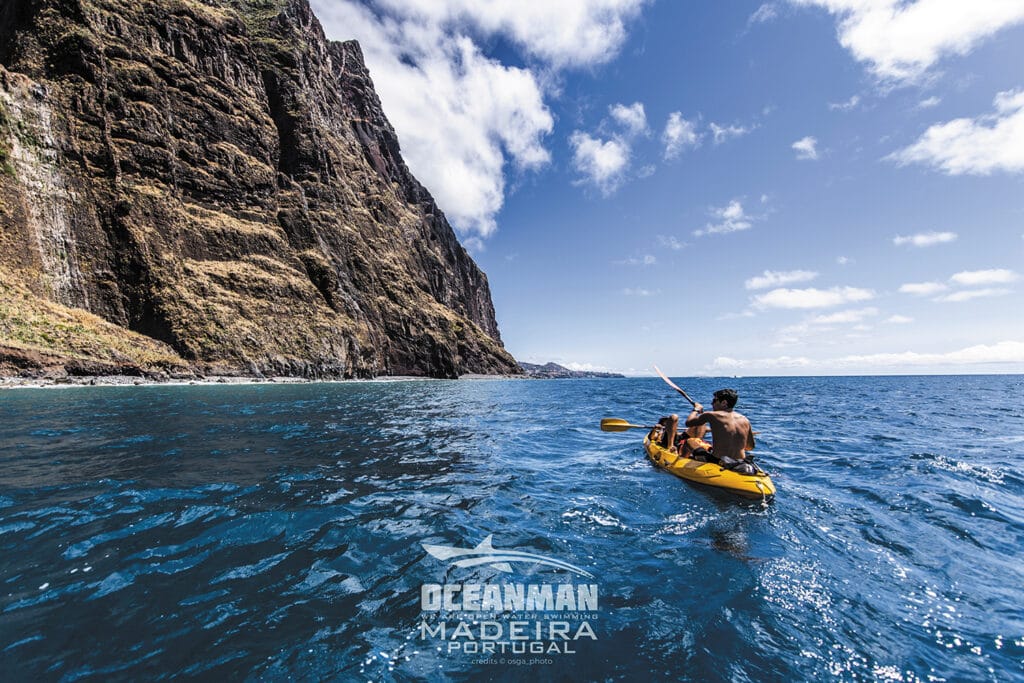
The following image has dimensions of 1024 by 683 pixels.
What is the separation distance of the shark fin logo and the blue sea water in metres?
0.12

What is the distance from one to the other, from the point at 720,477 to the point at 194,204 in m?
74.3

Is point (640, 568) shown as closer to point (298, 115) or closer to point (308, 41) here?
point (298, 115)

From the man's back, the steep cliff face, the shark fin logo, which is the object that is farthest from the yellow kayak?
the steep cliff face

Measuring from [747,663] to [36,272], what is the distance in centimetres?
6418

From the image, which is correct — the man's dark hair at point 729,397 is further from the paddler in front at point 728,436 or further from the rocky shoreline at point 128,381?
the rocky shoreline at point 128,381

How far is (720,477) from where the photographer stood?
25.8 feet

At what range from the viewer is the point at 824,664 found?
11.1ft

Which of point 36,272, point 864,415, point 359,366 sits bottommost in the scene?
point 864,415

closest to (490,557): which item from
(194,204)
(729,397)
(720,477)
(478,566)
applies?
(478,566)

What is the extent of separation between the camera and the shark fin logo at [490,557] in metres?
4.92

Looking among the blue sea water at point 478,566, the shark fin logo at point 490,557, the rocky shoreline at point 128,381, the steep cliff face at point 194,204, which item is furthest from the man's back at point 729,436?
the steep cliff face at point 194,204

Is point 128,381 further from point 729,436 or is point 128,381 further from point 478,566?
point 729,436

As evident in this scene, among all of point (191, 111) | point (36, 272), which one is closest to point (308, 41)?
point (191, 111)

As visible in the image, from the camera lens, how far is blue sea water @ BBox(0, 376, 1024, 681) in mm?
3307
